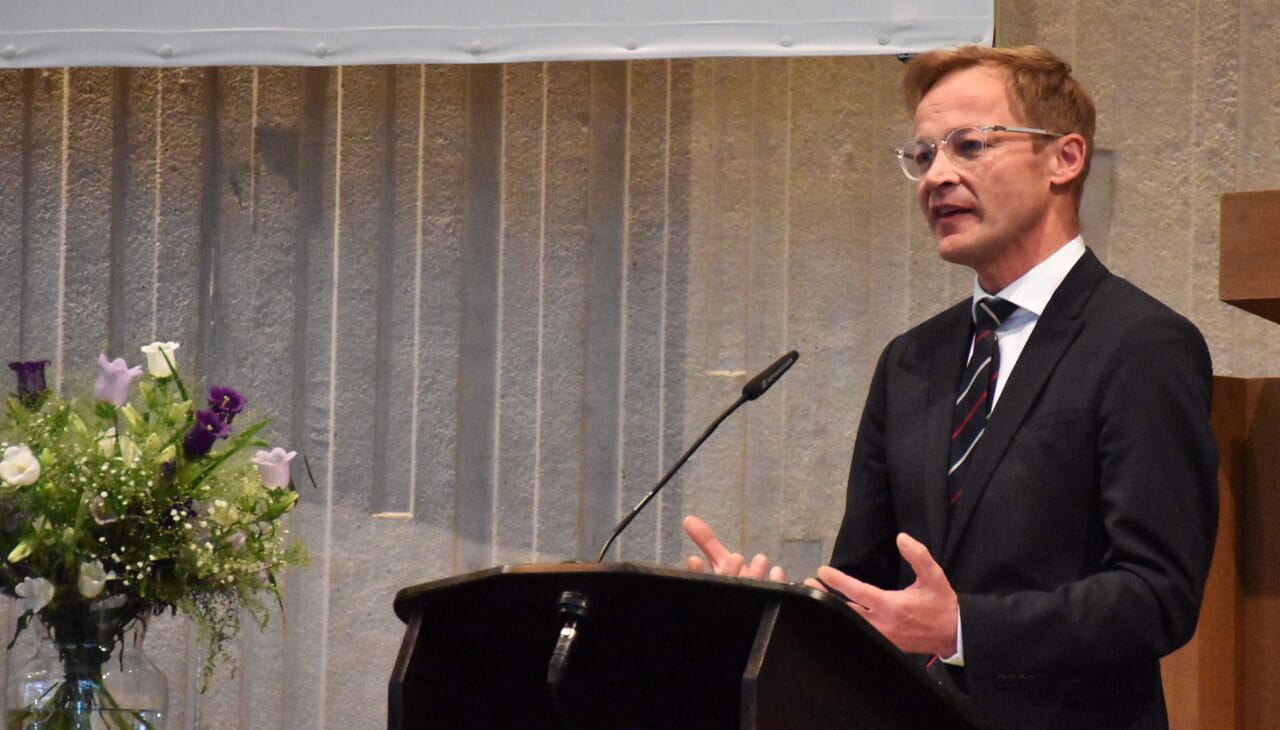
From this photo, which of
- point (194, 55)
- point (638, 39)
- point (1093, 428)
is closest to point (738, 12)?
point (638, 39)

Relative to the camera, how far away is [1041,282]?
2.20m

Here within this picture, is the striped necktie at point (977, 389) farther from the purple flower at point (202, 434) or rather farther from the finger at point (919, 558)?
the purple flower at point (202, 434)

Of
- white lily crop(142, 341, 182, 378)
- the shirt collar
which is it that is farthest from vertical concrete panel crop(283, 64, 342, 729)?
the shirt collar

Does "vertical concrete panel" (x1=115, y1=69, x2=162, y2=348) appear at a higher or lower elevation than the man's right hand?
higher

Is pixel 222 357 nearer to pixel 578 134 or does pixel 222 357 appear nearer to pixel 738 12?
pixel 578 134

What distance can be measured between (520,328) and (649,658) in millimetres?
1898

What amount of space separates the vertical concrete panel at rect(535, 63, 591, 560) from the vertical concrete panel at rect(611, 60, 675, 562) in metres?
0.10

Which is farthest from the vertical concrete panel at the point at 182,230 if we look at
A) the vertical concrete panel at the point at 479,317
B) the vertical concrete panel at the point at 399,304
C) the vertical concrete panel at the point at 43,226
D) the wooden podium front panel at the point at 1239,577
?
the wooden podium front panel at the point at 1239,577

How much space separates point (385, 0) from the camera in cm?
320

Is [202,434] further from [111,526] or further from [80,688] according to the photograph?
[80,688]

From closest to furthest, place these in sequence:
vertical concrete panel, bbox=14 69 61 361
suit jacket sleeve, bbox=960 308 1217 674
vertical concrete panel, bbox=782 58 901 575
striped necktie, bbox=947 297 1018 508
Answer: suit jacket sleeve, bbox=960 308 1217 674
striped necktie, bbox=947 297 1018 508
vertical concrete panel, bbox=782 58 901 575
vertical concrete panel, bbox=14 69 61 361

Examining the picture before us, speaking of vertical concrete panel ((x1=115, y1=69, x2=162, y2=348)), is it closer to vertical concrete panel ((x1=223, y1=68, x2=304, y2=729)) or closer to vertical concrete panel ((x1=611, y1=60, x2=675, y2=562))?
vertical concrete panel ((x1=223, y1=68, x2=304, y2=729))

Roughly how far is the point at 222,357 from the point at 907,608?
2234 millimetres

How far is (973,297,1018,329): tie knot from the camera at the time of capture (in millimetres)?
2207
